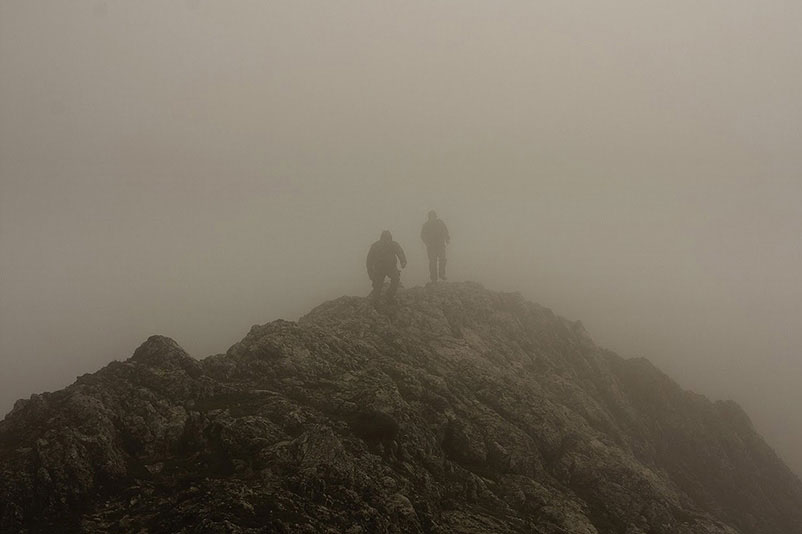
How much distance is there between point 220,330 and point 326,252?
8042 centimetres

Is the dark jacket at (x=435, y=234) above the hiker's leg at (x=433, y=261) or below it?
above

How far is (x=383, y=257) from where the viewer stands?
32312 mm

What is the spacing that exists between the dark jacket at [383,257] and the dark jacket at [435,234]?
11.7 metres

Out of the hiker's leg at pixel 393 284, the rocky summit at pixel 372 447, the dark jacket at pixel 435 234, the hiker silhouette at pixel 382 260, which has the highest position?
the dark jacket at pixel 435 234

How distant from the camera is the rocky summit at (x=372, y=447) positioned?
12.6 meters

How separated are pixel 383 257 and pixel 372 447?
17876 millimetres

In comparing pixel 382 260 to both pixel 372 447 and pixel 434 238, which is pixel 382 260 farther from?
pixel 372 447

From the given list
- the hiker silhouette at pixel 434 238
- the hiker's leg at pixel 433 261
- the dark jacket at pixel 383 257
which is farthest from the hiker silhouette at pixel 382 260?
the hiker silhouette at pixel 434 238

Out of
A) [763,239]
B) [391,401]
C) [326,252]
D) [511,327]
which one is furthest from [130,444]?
[763,239]

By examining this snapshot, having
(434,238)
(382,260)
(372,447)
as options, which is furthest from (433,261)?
(372,447)

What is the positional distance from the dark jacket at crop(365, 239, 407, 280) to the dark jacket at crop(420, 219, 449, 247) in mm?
11683

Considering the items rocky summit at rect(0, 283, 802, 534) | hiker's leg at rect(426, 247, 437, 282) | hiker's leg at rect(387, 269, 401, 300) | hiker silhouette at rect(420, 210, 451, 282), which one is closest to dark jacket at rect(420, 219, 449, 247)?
hiker silhouette at rect(420, 210, 451, 282)

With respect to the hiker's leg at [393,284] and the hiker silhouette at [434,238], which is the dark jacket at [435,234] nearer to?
the hiker silhouette at [434,238]

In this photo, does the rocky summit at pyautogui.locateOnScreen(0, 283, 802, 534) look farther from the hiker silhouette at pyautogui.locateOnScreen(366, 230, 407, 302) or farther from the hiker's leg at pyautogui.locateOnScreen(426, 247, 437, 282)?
the hiker's leg at pyautogui.locateOnScreen(426, 247, 437, 282)
